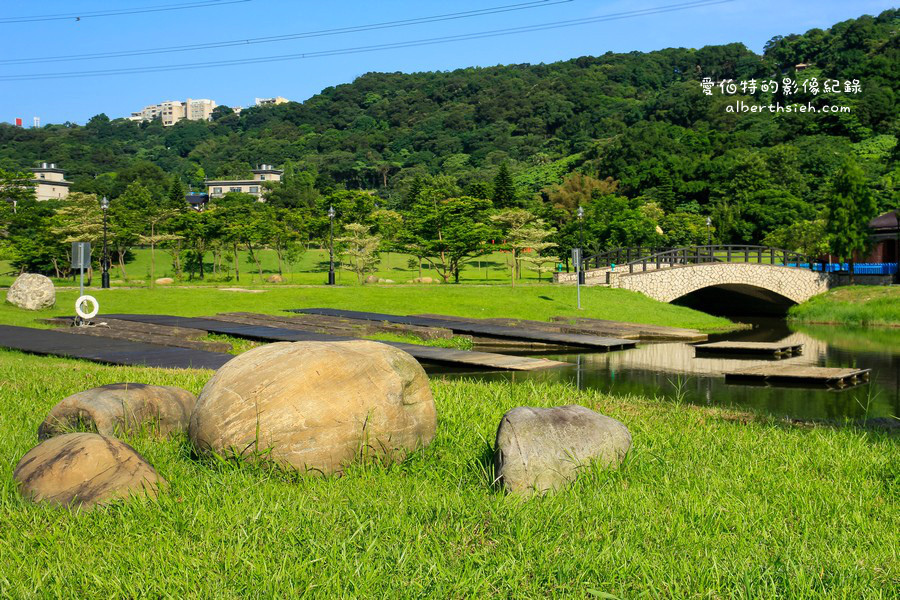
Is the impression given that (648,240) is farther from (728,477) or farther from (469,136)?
(469,136)

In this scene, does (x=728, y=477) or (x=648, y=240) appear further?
(x=648, y=240)

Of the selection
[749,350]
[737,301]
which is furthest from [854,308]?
[749,350]

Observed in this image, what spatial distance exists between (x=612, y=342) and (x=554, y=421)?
63.9 feet

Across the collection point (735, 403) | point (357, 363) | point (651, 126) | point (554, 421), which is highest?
point (651, 126)

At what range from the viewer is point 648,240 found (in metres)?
65.1

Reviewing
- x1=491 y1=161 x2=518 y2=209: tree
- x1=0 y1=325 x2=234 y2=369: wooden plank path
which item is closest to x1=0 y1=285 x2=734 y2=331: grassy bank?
x1=0 y1=325 x2=234 y2=369: wooden plank path

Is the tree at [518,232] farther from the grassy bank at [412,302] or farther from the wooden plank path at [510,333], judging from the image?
the wooden plank path at [510,333]

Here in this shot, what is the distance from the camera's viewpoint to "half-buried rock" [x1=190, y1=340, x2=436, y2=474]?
22.5ft

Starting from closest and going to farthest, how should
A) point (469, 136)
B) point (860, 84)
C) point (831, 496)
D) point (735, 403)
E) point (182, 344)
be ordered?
1. point (831, 496)
2. point (735, 403)
3. point (182, 344)
4. point (860, 84)
5. point (469, 136)

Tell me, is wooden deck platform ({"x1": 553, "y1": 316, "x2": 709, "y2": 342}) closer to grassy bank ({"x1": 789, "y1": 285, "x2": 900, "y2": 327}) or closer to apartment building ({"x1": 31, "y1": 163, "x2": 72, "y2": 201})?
grassy bank ({"x1": 789, "y1": 285, "x2": 900, "y2": 327})

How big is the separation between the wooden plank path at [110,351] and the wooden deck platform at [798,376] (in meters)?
13.1

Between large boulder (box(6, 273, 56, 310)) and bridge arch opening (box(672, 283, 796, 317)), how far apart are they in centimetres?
3638

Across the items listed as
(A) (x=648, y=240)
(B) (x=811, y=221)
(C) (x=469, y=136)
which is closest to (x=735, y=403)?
(A) (x=648, y=240)

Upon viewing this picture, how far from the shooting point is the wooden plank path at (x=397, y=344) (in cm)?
1945
